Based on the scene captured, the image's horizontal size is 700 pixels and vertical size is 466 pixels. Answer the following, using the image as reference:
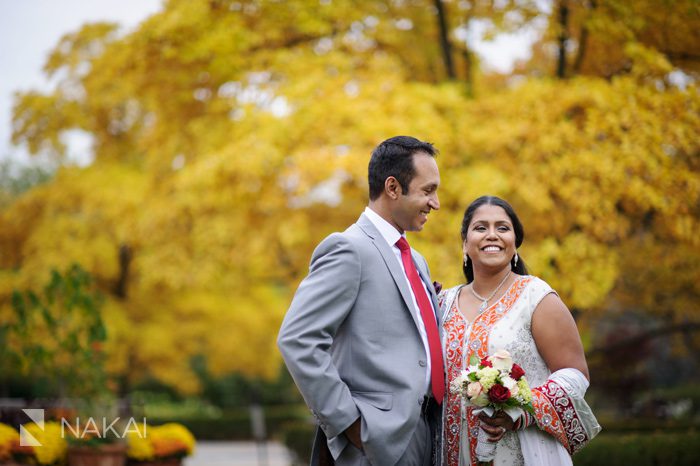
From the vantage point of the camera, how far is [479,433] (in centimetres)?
340

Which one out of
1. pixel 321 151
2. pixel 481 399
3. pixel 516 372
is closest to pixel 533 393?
pixel 516 372

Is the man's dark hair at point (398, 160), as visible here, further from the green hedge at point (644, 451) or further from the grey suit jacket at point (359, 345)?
the green hedge at point (644, 451)

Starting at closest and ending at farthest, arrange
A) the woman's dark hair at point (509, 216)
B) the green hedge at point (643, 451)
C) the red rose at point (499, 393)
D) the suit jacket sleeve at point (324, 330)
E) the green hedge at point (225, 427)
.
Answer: the suit jacket sleeve at point (324, 330), the red rose at point (499, 393), the woman's dark hair at point (509, 216), the green hedge at point (643, 451), the green hedge at point (225, 427)

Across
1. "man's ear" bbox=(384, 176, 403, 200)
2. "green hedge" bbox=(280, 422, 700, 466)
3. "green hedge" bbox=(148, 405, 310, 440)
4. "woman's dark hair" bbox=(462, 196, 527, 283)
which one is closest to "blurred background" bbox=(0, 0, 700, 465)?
"green hedge" bbox=(280, 422, 700, 466)

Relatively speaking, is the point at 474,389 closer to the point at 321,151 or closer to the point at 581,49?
the point at 321,151

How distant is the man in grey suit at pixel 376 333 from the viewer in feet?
9.43

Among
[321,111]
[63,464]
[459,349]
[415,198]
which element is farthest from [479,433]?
[321,111]

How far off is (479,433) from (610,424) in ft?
30.6

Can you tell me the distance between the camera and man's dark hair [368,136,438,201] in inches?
127

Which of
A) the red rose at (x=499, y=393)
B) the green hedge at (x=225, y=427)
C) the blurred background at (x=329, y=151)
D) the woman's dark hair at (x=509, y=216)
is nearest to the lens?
the red rose at (x=499, y=393)

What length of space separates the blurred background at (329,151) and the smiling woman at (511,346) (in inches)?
158

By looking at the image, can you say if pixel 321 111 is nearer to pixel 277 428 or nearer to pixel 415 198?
pixel 415 198

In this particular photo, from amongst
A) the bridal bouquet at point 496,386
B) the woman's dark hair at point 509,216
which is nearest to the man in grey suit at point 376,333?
the bridal bouquet at point 496,386

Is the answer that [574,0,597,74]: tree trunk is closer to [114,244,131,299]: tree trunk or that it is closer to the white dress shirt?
the white dress shirt
